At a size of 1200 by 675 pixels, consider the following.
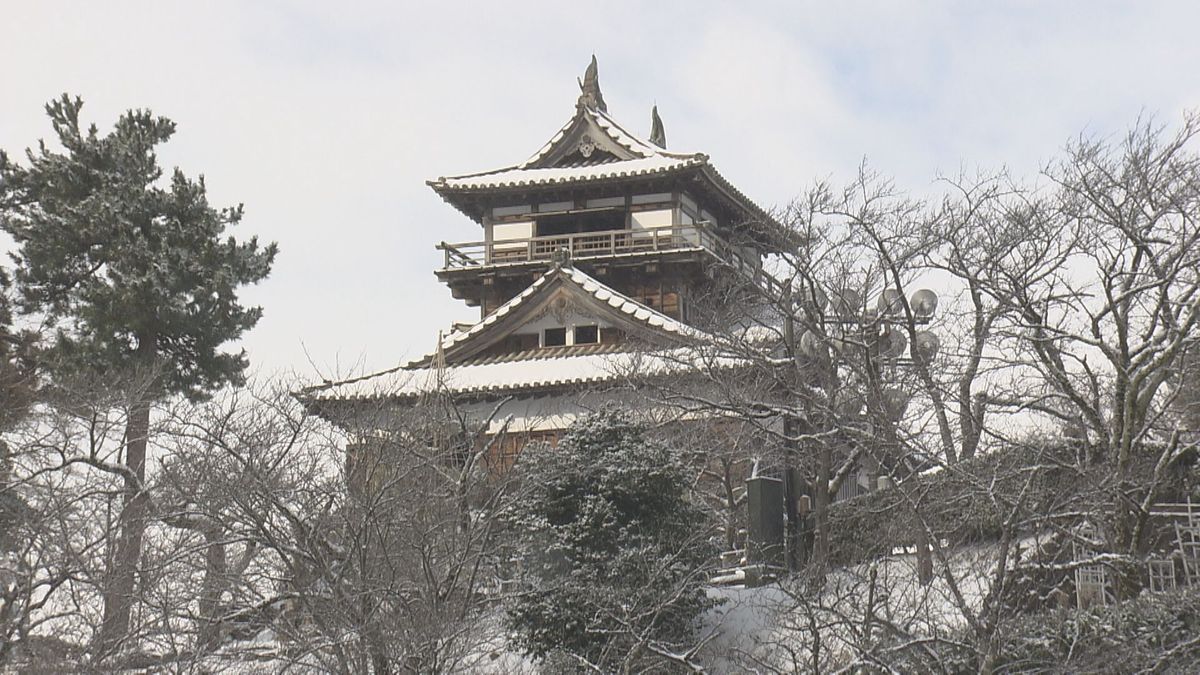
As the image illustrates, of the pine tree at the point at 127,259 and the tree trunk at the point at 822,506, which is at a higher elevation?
the pine tree at the point at 127,259

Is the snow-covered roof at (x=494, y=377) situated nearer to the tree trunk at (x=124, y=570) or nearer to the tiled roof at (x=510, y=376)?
the tiled roof at (x=510, y=376)

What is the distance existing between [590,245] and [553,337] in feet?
18.0

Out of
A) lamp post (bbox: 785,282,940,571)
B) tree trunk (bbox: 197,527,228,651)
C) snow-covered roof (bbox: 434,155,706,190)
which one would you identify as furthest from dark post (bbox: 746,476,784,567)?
snow-covered roof (bbox: 434,155,706,190)

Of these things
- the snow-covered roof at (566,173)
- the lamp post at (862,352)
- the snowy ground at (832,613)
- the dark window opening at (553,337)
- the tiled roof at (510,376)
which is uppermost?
the snow-covered roof at (566,173)

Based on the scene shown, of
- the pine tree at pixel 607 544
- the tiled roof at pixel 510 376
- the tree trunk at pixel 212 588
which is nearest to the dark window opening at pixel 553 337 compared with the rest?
the tiled roof at pixel 510 376

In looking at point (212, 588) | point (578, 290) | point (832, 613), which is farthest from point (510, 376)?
point (832, 613)

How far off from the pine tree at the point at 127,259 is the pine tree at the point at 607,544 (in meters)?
10.0

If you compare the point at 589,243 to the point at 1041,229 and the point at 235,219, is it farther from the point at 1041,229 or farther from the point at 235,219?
the point at 1041,229

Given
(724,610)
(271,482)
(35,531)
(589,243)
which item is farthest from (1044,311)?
(589,243)

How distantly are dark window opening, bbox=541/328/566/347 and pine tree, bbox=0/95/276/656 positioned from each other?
225 inches

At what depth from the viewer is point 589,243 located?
32688mm

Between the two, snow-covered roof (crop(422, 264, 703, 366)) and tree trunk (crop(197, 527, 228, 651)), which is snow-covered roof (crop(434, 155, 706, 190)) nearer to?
snow-covered roof (crop(422, 264, 703, 366))

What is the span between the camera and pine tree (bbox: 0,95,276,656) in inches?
990

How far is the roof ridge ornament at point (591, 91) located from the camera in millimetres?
35500
